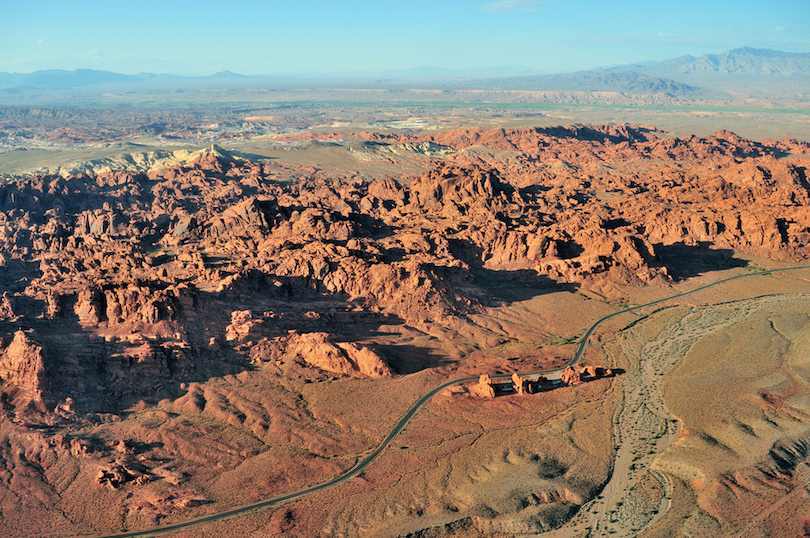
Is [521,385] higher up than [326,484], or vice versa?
[521,385]

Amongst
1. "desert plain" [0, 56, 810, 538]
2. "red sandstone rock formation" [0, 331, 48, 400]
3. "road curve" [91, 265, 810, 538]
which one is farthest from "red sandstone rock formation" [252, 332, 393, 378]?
"red sandstone rock formation" [0, 331, 48, 400]

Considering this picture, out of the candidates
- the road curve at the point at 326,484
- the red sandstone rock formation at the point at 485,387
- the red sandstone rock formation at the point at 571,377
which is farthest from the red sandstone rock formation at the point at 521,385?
the red sandstone rock formation at the point at 571,377

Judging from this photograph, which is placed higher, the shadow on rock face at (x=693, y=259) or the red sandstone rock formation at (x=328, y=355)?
the shadow on rock face at (x=693, y=259)

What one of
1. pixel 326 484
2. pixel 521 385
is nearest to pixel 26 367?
pixel 326 484

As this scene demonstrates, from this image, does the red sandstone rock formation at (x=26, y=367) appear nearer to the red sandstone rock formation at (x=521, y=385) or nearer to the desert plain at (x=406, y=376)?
the desert plain at (x=406, y=376)

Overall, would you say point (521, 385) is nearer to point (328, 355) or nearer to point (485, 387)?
point (485, 387)

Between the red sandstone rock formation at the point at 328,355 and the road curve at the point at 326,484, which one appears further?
the red sandstone rock formation at the point at 328,355

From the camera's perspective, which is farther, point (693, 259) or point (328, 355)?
point (693, 259)

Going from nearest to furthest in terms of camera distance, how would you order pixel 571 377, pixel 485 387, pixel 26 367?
pixel 26 367 < pixel 485 387 < pixel 571 377

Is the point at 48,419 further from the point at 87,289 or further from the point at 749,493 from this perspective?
the point at 749,493

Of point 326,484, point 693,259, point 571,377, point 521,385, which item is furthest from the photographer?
point 693,259

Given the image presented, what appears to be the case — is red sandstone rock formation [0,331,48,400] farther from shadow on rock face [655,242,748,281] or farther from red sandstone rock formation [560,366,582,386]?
shadow on rock face [655,242,748,281]

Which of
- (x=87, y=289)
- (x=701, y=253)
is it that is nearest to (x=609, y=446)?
(x=87, y=289)
